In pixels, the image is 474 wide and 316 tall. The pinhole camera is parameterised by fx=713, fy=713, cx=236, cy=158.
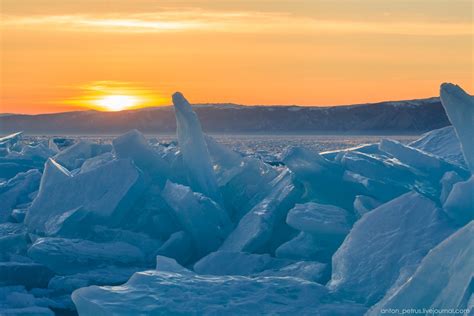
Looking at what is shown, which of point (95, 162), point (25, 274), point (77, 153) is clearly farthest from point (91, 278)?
point (77, 153)

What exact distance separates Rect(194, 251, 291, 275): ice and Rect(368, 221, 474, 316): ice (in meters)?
1.70

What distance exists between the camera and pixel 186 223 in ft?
19.9

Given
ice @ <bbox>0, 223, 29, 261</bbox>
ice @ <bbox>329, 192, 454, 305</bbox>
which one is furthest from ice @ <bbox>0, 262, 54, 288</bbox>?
ice @ <bbox>329, 192, 454, 305</bbox>

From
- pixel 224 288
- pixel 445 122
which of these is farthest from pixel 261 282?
pixel 445 122

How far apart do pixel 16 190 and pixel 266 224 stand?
3.63 m

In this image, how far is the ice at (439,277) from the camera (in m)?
3.36

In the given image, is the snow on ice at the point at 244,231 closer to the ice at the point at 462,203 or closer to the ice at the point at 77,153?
the ice at the point at 462,203

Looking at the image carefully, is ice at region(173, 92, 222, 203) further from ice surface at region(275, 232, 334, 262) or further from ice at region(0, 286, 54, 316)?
ice at region(0, 286, 54, 316)

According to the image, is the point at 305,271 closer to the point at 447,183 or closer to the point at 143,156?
the point at 447,183

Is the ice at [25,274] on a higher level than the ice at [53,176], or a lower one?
lower

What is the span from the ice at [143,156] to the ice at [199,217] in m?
0.94

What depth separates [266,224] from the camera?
562 cm

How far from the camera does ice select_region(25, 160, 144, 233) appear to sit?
622 centimetres

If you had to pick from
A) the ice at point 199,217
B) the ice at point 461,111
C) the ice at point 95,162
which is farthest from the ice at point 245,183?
the ice at point 461,111
